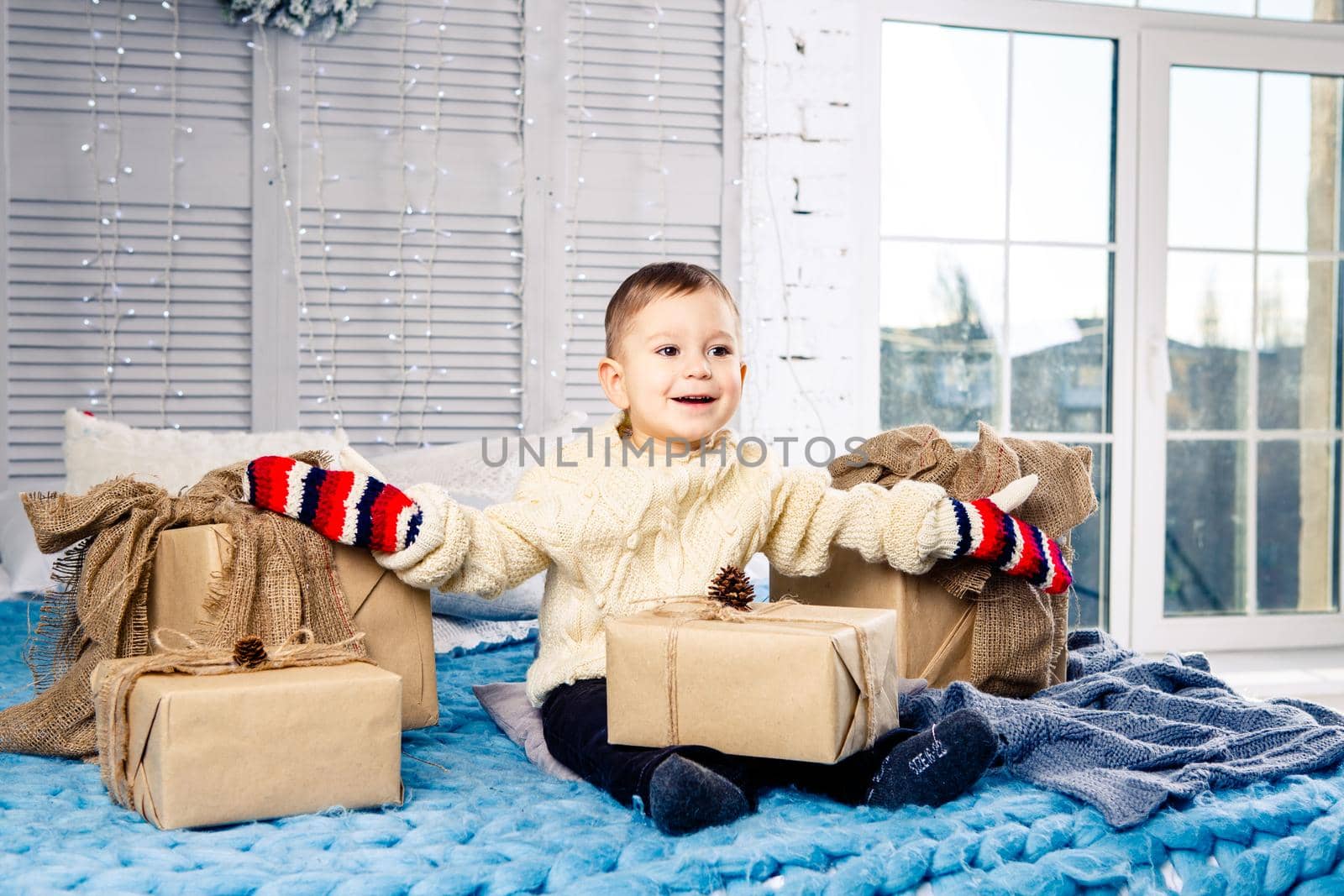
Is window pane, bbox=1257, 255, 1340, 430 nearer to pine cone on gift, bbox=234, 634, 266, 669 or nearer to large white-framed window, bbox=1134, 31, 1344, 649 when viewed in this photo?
large white-framed window, bbox=1134, 31, 1344, 649

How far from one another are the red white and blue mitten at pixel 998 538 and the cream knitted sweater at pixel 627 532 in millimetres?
18

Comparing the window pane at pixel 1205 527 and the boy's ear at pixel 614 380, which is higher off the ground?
the boy's ear at pixel 614 380

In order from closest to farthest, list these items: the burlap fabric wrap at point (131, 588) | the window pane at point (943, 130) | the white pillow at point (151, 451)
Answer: the burlap fabric wrap at point (131, 588) → the white pillow at point (151, 451) → the window pane at point (943, 130)

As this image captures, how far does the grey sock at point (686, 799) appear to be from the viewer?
94 centimetres

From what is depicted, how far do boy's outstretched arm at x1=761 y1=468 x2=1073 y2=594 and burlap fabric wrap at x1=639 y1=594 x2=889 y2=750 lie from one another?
0.93ft

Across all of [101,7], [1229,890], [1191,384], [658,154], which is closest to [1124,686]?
[1229,890]

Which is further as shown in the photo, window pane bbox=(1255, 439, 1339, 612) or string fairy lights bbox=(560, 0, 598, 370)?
window pane bbox=(1255, 439, 1339, 612)


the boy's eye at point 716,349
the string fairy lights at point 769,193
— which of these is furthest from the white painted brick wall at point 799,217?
the boy's eye at point 716,349

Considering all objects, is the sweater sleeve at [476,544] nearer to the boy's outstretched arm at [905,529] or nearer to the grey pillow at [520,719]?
the grey pillow at [520,719]

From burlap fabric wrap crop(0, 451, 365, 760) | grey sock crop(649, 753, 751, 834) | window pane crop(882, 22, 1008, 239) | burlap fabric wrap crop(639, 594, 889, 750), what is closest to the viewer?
grey sock crop(649, 753, 751, 834)

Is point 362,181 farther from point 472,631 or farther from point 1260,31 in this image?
point 1260,31

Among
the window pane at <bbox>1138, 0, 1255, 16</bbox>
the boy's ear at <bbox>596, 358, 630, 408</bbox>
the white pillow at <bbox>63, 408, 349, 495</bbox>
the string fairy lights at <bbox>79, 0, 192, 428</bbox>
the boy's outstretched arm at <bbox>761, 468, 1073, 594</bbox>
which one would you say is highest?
the window pane at <bbox>1138, 0, 1255, 16</bbox>

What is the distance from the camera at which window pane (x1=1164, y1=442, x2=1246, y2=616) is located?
3.17 m

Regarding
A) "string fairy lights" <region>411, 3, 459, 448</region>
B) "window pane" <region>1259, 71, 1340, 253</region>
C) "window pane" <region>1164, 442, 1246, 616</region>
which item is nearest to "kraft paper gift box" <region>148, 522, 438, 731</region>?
"string fairy lights" <region>411, 3, 459, 448</region>
